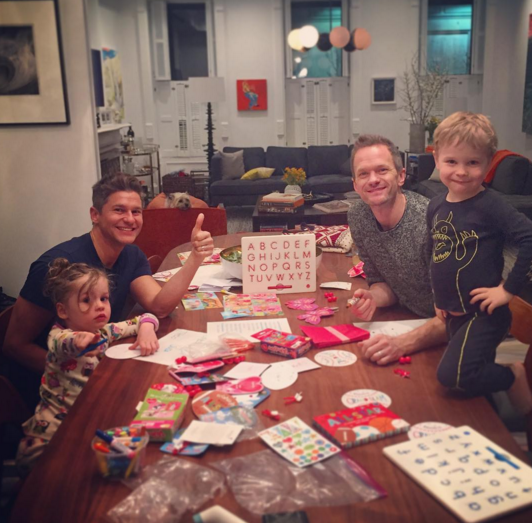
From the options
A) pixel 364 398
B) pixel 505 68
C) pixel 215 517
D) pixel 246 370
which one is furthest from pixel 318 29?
pixel 215 517

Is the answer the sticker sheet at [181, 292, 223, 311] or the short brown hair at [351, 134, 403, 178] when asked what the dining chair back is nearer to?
the short brown hair at [351, 134, 403, 178]

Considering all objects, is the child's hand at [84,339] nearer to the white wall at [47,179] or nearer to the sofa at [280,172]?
the white wall at [47,179]

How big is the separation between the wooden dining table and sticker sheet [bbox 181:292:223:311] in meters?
0.19

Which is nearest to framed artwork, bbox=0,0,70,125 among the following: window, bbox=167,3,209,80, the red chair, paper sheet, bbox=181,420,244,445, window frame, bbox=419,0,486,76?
the red chair

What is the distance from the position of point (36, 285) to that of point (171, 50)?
8257 millimetres

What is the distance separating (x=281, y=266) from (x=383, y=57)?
802cm

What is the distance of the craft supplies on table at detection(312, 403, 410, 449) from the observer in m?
1.17

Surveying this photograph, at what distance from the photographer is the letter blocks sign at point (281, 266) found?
214 cm

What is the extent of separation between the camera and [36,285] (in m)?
1.96

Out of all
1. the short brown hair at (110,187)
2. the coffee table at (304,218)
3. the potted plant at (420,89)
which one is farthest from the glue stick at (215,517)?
the potted plant at (420,89)

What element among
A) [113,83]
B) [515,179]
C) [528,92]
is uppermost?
[113,83]

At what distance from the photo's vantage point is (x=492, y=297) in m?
1.49

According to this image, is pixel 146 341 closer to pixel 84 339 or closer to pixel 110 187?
pixel 84 339

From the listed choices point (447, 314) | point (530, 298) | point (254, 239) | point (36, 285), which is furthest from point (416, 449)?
point (530, 298)
